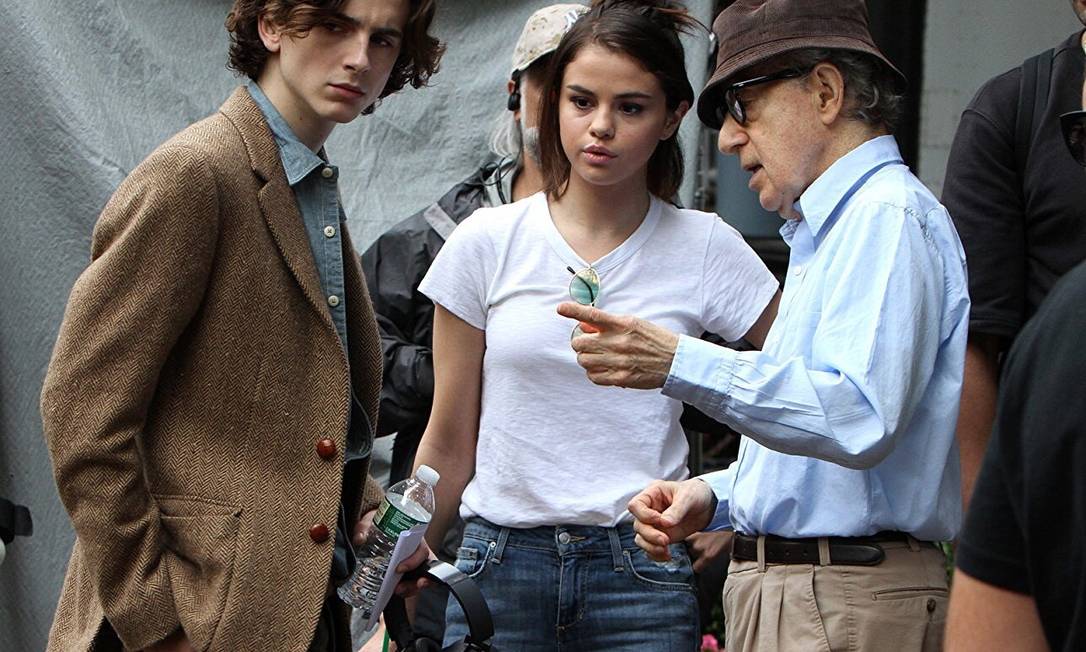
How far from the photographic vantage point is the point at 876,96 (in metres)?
2.66

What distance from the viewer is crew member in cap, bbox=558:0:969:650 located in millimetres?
2375

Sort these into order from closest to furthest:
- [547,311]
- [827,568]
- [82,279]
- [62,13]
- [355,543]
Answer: [82,279]
[827,568]
[355,543]
[547,311]
[62,13]

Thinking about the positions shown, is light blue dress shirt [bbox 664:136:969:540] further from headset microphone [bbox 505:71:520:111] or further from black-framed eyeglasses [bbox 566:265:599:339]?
headset microphone [bbox 505:71:520:111]

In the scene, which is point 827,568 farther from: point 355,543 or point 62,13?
point 62,13

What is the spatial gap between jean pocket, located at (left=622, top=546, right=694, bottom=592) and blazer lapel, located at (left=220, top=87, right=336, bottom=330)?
2.83 ft

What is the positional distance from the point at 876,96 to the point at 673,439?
0.86 meters

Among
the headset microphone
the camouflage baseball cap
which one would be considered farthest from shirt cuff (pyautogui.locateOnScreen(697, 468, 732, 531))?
the headset microphone

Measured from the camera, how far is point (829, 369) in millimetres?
2404

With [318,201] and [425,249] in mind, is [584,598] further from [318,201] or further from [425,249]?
[425,249]

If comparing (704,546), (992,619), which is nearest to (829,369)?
(992,619)

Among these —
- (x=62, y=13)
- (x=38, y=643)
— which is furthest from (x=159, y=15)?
(x=38, y=643)

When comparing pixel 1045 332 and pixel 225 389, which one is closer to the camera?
pixel 1045 332

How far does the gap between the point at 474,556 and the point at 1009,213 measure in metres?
1.31

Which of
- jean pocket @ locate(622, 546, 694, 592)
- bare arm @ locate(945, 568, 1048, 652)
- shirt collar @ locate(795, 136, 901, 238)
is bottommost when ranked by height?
jean pocket @ locate(622, 546, 694, 592)
